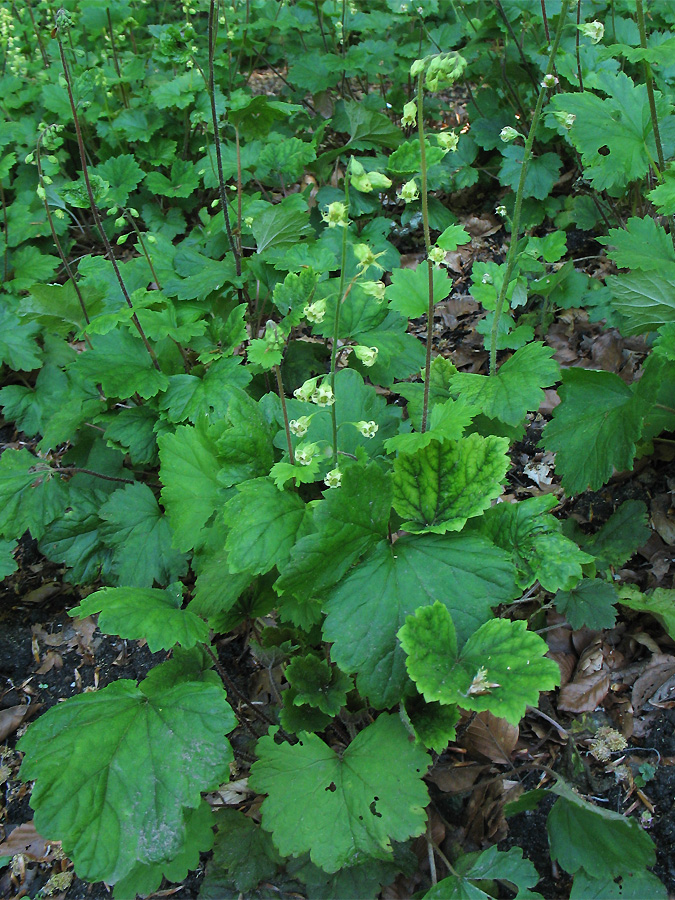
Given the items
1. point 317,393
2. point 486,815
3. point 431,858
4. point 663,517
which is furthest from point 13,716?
point 663,517

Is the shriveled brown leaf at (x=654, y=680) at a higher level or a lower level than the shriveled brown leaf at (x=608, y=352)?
lower

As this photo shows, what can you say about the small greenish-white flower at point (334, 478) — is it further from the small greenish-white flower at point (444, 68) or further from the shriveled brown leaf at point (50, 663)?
the shriveled brown leaf at point (50, 663)

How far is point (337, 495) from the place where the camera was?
1.83m

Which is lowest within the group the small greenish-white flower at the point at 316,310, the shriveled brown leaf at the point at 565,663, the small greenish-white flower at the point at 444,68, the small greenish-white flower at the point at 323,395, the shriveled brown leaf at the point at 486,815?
the shriveled brown leaf at the point at 486,815

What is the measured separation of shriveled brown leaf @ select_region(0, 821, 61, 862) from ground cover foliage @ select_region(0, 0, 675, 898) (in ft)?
1.79

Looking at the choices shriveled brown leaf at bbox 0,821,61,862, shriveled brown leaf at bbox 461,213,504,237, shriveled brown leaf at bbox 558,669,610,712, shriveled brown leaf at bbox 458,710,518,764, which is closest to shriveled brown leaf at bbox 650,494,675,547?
shriveled brown leaf at bbox 558,669,610,712

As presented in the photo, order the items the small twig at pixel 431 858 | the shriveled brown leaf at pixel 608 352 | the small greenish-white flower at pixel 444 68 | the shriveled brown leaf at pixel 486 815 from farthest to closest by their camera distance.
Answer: the shriveled brown leaf at pixel 608 352
the shriveled brown leaf at pixel 486 815
the small twig at pixel 431 858
the small greenish-white flower at pixel 444 68

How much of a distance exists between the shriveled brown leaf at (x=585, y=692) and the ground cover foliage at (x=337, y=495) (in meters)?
0.16

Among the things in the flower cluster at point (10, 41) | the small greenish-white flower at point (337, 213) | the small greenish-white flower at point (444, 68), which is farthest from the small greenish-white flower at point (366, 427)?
the flower cluster at point (10, 41)

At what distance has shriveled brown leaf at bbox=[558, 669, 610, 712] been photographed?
230 centimetres

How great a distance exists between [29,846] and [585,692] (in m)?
2.20

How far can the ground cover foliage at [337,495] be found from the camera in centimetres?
177

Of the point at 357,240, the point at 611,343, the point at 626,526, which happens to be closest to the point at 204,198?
the point at 357,240

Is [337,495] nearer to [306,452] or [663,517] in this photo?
[306,452]
